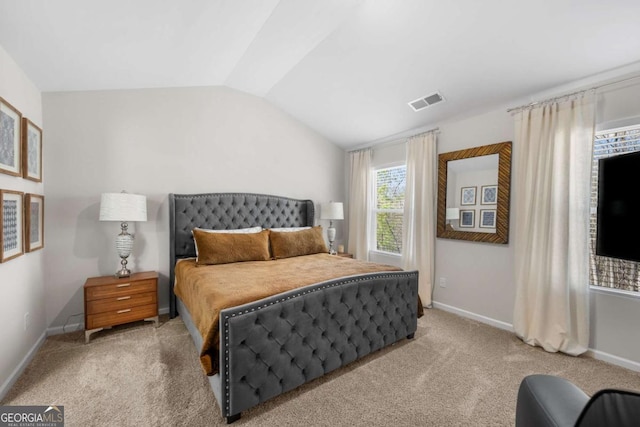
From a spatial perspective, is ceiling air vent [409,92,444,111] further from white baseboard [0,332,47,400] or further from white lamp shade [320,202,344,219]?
white baseboard [0,332,47,400]

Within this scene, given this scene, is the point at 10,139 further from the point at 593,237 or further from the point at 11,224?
the point at 593,237

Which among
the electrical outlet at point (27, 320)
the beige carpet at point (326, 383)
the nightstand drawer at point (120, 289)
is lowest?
the beige carpet at point (326, 383)

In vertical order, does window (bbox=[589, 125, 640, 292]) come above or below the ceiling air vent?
below

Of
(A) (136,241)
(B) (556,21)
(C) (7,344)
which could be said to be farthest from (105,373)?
(B) (556,21)

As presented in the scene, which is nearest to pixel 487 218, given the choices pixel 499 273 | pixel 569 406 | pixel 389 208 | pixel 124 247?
pixel 499 273

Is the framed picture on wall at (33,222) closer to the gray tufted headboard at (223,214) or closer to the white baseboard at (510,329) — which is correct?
the gray tufted headboard at (223,214)

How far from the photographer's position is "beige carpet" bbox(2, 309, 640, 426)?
5.63ft

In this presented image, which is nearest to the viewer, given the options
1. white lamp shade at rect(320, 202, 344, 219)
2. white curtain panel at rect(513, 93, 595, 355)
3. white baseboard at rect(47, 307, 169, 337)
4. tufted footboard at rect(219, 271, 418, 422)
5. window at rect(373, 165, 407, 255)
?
tufted footboard at rect(219, 271, 418, 422)

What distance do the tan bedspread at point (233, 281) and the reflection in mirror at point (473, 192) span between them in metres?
1.39

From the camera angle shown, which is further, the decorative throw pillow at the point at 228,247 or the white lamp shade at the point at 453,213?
the white lamp shade at the point at 453,213

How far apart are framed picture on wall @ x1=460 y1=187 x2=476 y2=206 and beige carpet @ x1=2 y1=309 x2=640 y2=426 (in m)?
1.51

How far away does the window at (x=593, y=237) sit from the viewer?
2.30 meters

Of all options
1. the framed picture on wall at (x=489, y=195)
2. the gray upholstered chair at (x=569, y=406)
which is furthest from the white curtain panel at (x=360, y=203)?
the gray upholstered chair at (x=569, y=406)

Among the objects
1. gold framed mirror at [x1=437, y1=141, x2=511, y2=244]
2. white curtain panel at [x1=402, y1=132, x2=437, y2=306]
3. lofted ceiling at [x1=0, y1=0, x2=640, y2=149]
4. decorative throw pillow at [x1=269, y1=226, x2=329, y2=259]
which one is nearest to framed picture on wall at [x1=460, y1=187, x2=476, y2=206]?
gold framed mirror at [x1=437, y1=141, x2=511, y2=244]
